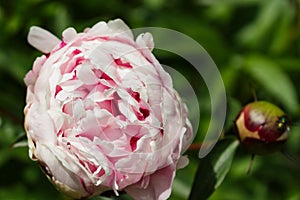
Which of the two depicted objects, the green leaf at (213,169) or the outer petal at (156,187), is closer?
the outer petal at (156,187)

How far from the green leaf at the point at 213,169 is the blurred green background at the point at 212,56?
319mm

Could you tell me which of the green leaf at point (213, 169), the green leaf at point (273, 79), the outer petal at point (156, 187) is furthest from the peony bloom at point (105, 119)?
the green leaf at point (273, 79)

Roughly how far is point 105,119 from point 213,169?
0.37 m

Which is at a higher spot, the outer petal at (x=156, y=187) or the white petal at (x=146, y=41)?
the white petal at (x=146, y=41)

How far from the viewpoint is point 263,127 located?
5.60 ft

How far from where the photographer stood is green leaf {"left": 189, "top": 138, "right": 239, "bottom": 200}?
1725 millimetres

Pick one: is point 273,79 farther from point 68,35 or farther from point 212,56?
point 68,35

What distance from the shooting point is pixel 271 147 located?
1.72 metres

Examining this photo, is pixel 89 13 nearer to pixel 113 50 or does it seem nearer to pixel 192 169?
pixel 192 169

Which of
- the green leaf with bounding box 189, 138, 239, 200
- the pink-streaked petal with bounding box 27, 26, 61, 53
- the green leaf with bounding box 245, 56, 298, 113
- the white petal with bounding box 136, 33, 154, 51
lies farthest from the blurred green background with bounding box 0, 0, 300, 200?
the white petal with bounding box 136, 33, 154, 51

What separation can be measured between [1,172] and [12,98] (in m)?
0.22

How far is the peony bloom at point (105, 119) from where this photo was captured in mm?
1469

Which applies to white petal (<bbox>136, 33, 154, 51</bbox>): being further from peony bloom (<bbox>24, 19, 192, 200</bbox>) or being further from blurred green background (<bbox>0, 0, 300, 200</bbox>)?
blurred green background (<bbox>0, 0, 300, 200</bbox>)

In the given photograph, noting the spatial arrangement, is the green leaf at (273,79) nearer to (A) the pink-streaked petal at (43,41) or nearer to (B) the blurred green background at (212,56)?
(B) the blurred green background at (212,56)
